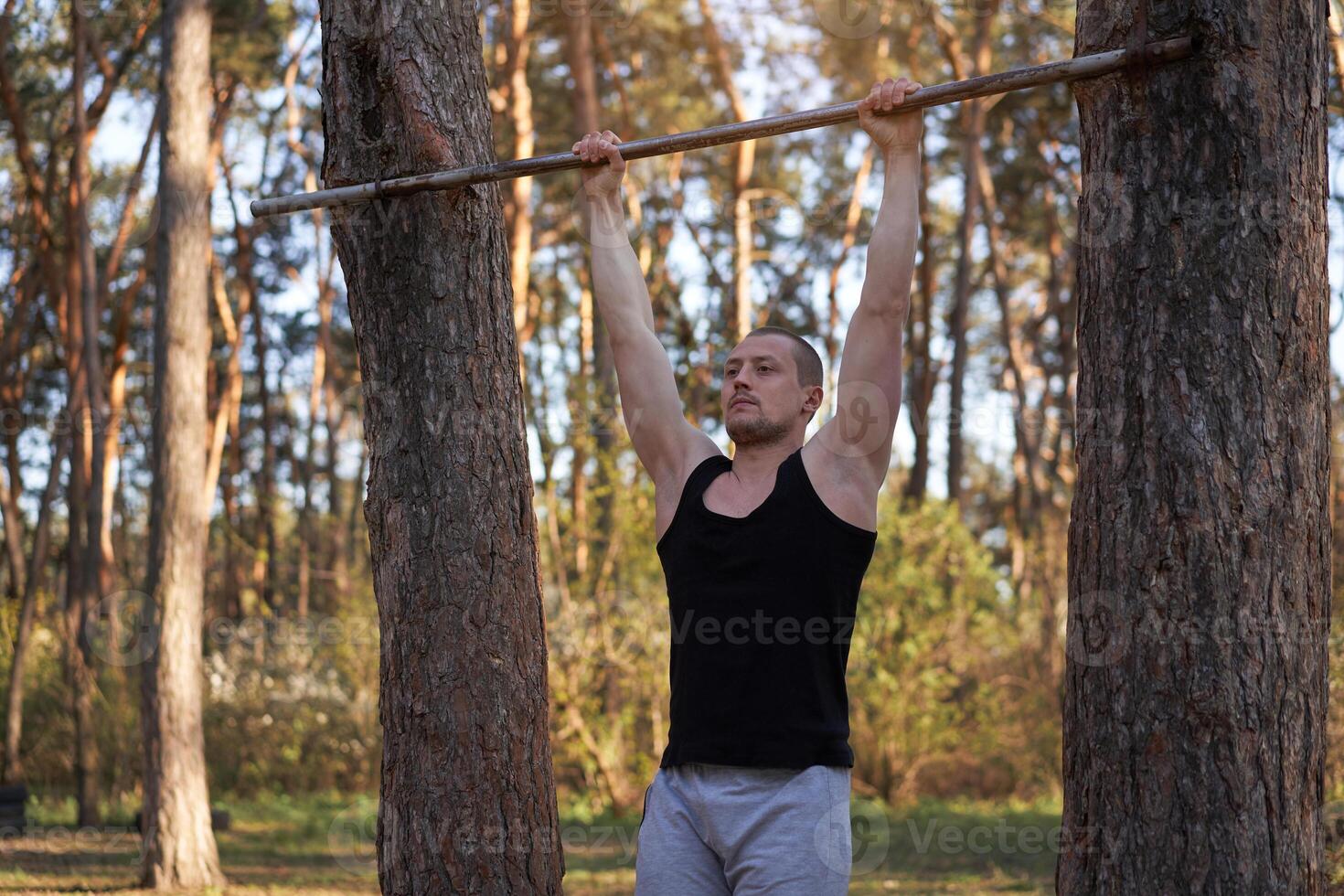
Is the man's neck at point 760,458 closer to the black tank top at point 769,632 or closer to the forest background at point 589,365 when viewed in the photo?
the black tank top at point 769,632

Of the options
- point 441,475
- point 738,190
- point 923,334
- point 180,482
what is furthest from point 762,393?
point 923,334

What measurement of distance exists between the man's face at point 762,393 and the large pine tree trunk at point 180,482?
222 inches

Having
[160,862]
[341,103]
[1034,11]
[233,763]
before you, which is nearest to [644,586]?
[160,862]

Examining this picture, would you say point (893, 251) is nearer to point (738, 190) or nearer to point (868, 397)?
point (868, 397)

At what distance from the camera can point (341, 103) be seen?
3.41m

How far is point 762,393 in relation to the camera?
283 centimetres

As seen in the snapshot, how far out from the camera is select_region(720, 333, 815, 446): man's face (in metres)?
2.82

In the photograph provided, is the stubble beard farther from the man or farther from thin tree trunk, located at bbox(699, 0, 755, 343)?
thin tree trunk, located at bbox(699, 0, 755, 343)

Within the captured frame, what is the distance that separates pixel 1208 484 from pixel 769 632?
33.2 inches

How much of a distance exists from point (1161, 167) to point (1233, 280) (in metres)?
0.25

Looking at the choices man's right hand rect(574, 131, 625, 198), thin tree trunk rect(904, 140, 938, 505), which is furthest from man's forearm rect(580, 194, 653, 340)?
thin tree trunk rect(904, 140, 938, 505)

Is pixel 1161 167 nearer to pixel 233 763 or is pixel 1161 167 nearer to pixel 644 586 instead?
pixel 644 586

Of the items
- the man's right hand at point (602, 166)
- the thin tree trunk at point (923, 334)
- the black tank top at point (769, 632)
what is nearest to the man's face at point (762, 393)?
the black tank top at point (769, 632)

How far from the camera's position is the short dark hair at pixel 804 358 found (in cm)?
286
